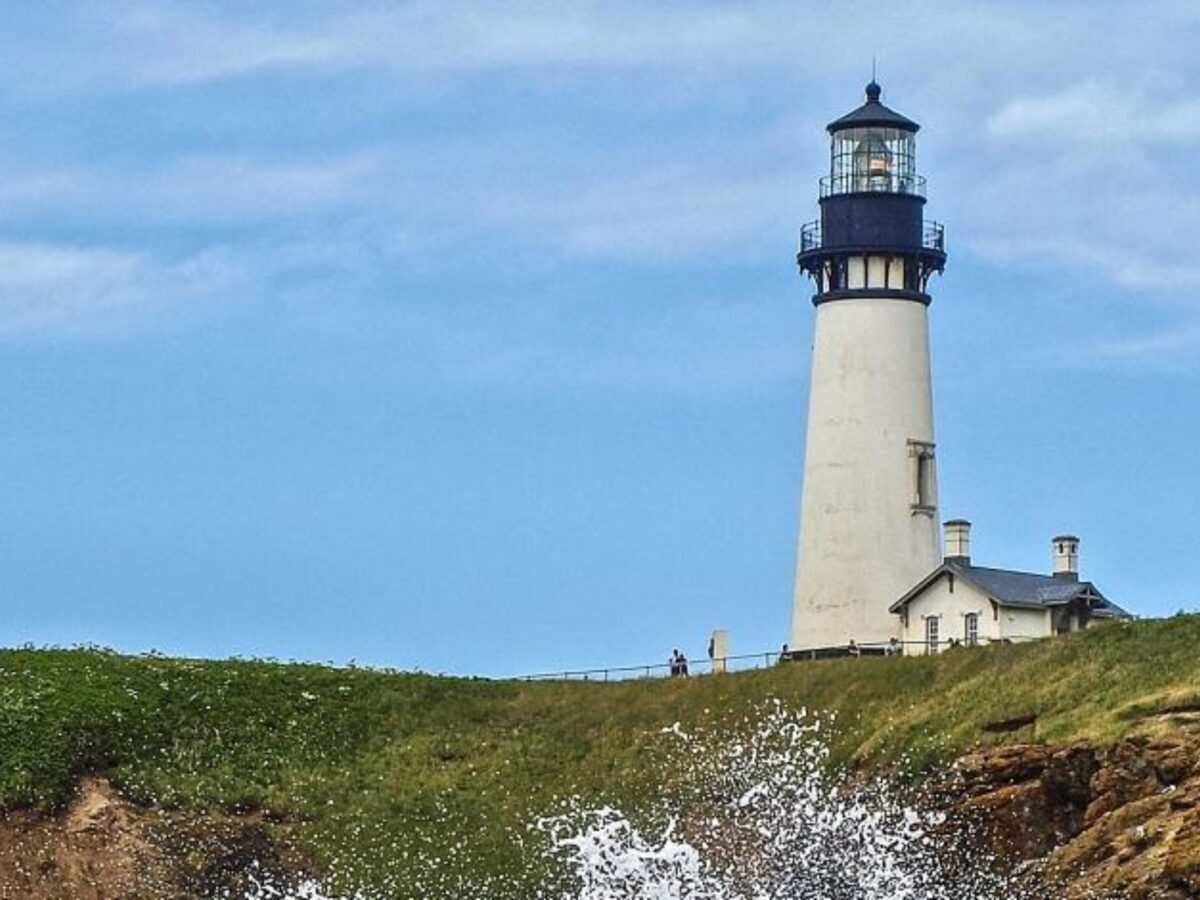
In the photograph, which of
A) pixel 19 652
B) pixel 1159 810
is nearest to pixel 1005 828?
pixel 1159 810

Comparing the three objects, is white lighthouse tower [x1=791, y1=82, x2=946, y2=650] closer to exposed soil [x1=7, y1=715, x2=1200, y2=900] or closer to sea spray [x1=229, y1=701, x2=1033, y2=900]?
sea spray [x1=229, y1=701, x2=1033, y2=900]

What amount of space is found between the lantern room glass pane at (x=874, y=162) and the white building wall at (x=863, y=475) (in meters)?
1.92

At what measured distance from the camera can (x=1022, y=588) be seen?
67.6 m

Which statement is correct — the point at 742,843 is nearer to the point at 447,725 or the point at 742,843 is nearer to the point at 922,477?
the point at 447,725

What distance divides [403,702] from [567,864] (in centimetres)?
1047

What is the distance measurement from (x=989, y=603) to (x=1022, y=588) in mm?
1201

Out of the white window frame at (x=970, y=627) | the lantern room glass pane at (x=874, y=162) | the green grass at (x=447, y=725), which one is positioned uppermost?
the lantern room glass pane at (x=874, y=162)

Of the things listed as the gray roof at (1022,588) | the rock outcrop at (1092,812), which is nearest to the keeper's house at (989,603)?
the gray roof at (1022,588)

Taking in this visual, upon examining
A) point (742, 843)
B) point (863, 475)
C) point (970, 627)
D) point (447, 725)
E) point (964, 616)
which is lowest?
point (742, 843)

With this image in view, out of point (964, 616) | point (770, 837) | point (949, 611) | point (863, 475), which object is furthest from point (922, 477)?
point (770, 837)

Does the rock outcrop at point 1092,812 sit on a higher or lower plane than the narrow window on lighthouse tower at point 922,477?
lower

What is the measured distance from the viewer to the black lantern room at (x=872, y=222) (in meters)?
71.2

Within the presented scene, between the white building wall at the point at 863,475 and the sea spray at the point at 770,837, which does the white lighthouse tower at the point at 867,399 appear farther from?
the sea spray at the point at 770,837

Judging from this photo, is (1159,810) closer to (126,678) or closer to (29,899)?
(29,899)
